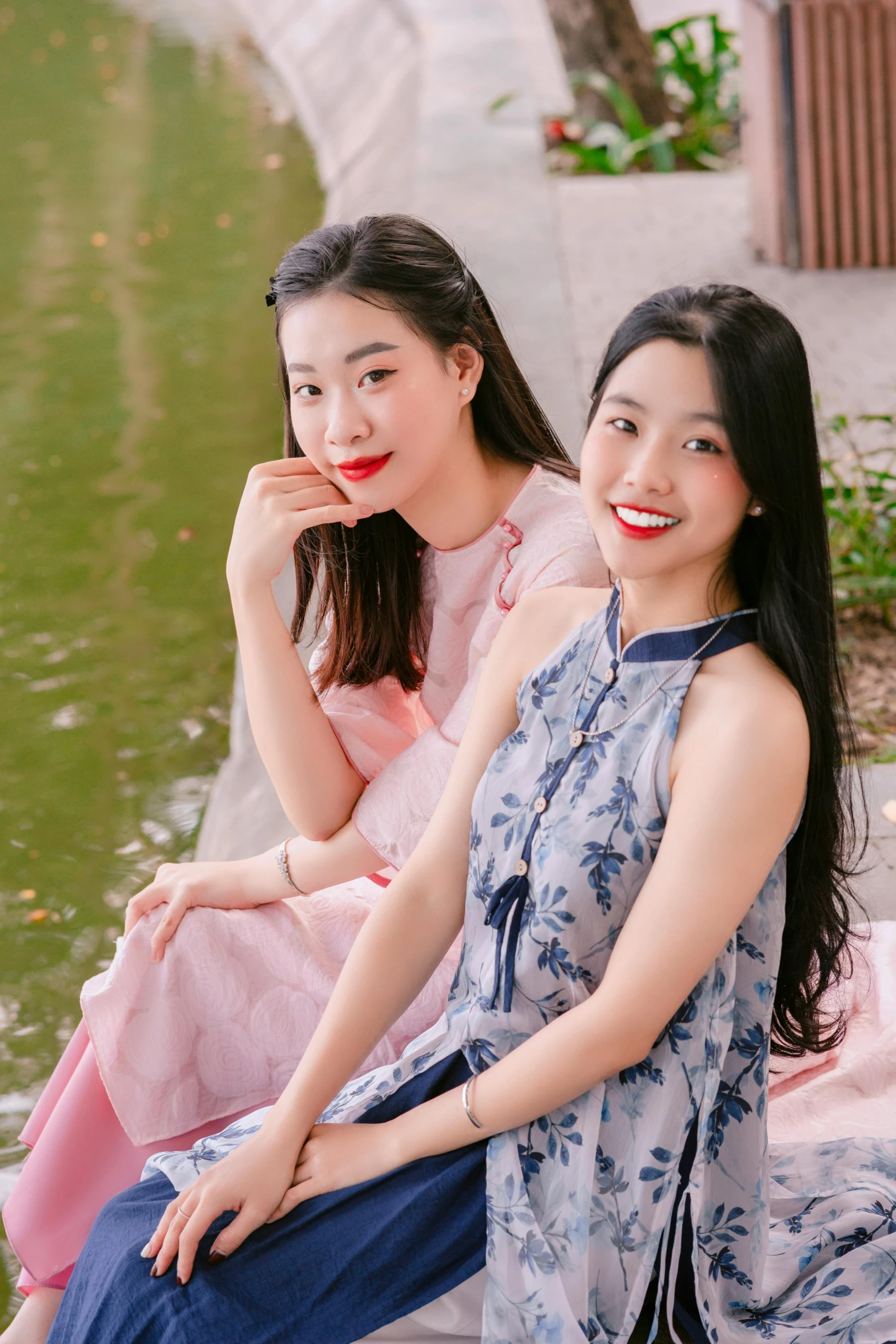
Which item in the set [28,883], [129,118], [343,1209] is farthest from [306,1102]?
[129,118]

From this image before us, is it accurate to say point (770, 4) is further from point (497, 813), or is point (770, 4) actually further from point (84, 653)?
point (497, 813)

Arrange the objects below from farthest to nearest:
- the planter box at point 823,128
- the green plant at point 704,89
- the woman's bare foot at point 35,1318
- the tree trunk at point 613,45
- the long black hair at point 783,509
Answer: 1. the green plant at point 704,89
2. the tree trunk at point 613,45
3. the planter box at point 823,128
4. the woman's bare foot at point 35,1318
5. the long black hair at point 783,509

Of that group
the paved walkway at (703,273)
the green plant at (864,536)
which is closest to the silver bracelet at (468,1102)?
the green plant at (864,536)

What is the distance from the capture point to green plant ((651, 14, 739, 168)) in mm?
8164

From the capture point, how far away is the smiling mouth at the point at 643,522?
1.53 meters

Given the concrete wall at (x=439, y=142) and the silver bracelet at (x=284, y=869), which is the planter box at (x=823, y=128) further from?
the silver bracelet at (x=284, y=869)

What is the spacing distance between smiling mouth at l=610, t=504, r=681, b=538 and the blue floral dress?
0.38 feet

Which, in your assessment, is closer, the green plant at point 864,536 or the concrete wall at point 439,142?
the green plant at point 864,536

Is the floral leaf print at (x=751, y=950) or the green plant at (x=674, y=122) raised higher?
the green plant at (x=674, y=122)

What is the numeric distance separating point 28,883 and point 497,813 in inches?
82.3

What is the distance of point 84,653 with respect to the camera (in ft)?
14.4

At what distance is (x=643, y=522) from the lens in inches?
60.6

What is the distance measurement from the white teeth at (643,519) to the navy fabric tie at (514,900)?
167 millimetres

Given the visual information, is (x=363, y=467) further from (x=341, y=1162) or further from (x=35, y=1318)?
(x=35, y=1318)
